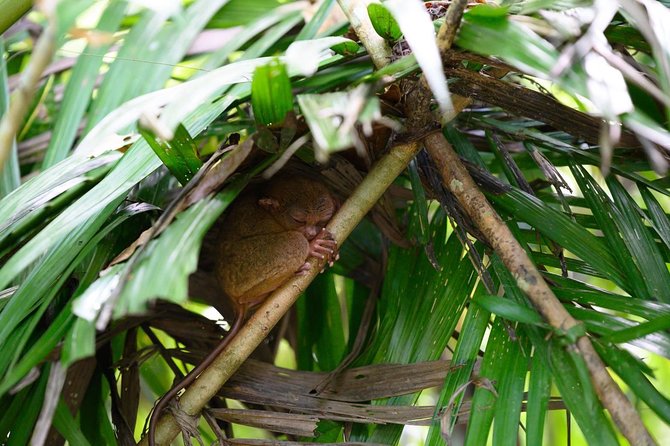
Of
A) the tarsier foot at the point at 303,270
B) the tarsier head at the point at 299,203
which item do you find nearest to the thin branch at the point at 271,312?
the tarsier foot at the point at 303,270

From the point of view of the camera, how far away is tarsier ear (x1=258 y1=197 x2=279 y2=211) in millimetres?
1954

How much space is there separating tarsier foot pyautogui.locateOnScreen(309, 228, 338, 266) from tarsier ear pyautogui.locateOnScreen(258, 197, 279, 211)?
245 mm

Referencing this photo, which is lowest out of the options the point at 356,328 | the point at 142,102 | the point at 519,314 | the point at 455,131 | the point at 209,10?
the point at 356,328

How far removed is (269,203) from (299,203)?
8cm

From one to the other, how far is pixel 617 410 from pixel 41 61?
1.09m

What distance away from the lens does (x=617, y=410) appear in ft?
4.07

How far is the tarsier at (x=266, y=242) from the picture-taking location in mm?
1715

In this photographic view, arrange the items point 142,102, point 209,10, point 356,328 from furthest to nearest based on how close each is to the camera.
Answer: point 356,328, point 209,10, point 142,102

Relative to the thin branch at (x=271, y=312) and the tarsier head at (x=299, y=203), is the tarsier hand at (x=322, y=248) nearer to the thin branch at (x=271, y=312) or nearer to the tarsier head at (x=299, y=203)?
the thin branch at (x=271, y=312)

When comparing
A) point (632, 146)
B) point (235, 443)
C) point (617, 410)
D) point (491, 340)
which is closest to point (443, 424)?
point (491, 340)

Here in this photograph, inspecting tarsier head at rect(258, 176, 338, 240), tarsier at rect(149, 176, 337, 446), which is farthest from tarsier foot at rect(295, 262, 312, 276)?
tarsier head at rect(258, 176, 338, 240)

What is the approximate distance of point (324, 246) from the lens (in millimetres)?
1711

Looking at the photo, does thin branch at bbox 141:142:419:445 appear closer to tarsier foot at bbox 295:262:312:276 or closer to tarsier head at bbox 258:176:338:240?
tarsier foot at bbox 295:262:312:276

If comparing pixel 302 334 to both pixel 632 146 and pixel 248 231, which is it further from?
pixel 632 146
